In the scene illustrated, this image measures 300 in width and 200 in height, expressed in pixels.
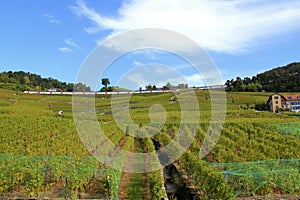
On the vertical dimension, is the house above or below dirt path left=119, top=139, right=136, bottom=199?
above

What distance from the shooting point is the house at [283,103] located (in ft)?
192

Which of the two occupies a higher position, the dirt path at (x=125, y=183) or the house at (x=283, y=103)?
the house at (x=283, y=103)

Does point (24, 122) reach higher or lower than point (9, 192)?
higher

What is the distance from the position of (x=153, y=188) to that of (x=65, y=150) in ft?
29.5

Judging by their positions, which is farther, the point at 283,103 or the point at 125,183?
the point at 283,103

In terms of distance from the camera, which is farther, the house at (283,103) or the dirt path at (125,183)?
the house at (283,103)

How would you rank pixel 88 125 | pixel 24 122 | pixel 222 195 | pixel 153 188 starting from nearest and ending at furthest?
pixel 222 195, pixel 153 188, pixel 88 125, pixel 24 122

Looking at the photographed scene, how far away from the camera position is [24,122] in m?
27.7

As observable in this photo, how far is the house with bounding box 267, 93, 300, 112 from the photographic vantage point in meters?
58.6

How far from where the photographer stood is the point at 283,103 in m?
61.1

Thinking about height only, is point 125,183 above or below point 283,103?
below

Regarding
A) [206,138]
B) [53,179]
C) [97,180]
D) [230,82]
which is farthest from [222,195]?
[230,82]

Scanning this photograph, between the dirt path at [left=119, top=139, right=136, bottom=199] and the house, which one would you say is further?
the house

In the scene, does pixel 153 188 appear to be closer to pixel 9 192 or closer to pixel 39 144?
pixel 9 192
